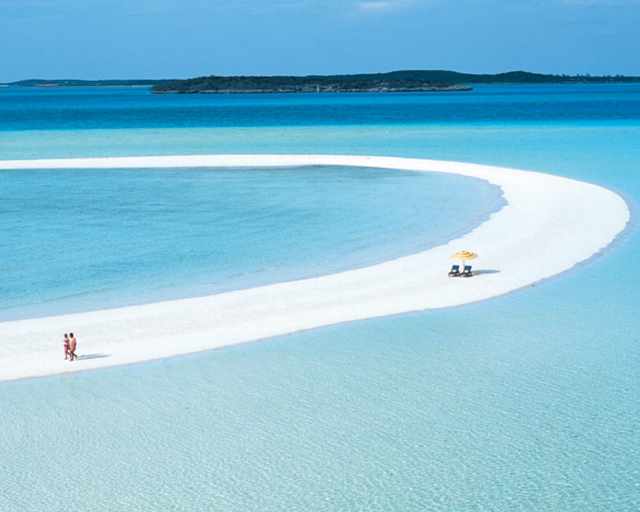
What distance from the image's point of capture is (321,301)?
18875mm

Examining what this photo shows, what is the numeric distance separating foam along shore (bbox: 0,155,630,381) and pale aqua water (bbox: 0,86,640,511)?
0.57m

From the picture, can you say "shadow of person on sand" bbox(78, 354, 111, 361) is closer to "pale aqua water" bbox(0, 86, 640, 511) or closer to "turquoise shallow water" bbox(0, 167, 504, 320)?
"pale aqua water" bbox(0, 86, 640, 511)

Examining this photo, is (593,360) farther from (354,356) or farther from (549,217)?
(549,217)

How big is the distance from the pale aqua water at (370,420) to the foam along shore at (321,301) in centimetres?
57

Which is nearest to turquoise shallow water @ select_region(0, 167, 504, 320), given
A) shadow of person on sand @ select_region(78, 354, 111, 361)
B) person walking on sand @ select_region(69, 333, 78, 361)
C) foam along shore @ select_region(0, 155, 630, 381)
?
foam along shore @ select_region(0, 155, 630, 381)

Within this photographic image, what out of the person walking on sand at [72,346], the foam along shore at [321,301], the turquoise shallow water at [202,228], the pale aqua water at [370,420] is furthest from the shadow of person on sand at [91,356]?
the turquoise shallow water at [202,228]

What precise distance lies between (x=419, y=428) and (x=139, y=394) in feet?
15.3

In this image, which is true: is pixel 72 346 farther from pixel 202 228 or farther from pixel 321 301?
pixel 202 228

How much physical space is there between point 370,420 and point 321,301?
6.13m

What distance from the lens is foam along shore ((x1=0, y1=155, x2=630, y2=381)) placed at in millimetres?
15951

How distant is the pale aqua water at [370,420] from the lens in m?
10.9

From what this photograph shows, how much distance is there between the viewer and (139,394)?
14.1 metres

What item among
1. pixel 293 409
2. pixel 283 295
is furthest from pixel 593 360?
pixel 283 295

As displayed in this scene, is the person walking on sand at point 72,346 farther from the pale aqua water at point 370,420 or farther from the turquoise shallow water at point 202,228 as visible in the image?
the turquoise shallow water at point 202,228
